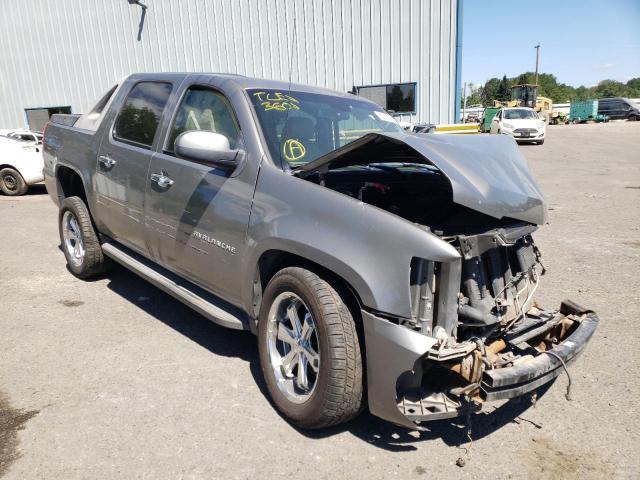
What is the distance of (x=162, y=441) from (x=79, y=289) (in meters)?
2.83

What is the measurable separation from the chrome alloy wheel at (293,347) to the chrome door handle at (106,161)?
2.23 m

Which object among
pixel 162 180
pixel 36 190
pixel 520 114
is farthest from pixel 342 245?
pixel 520 114

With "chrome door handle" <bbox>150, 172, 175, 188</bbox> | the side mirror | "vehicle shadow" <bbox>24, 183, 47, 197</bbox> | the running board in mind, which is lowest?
"vehicle shadow" <bbox>24, 183, 47, 197</bbox>

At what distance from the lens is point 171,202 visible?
343 centimetres

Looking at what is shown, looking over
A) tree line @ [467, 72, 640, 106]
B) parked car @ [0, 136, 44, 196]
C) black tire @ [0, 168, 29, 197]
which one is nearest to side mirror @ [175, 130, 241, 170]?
parked car @ [0, 136, 44, 196]

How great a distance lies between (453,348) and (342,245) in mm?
715

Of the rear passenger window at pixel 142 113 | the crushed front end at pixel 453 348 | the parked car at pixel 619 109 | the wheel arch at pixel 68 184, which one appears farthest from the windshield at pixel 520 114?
the parked car at pixel 619 109

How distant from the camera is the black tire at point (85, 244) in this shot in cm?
471

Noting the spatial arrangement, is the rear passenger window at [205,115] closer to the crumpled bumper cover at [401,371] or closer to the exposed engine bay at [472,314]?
the exposed engine bay at [472,314]

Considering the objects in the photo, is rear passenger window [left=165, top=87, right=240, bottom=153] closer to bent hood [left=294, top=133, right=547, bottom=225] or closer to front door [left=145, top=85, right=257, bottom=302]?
front door [left=145, top=85, right=257, bottom=302]

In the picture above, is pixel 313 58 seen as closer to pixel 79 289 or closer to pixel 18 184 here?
pixel 18 184

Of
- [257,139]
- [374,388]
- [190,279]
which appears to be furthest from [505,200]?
[190,279]

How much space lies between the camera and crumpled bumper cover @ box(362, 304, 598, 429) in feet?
7.33

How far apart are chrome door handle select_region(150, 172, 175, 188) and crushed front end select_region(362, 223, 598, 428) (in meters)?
1.84
